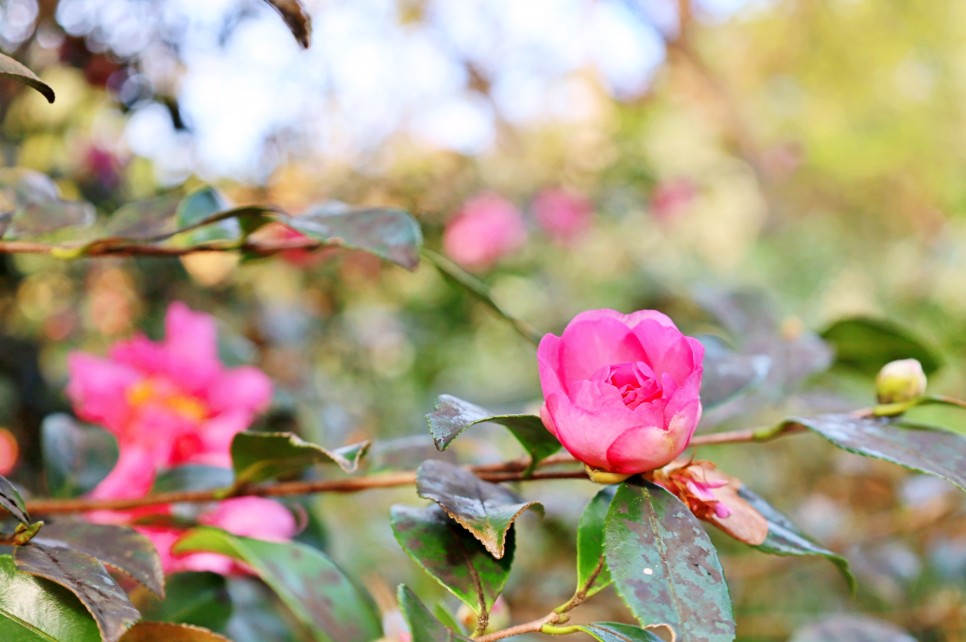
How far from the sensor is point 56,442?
571mm

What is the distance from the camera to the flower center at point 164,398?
25.8 inches

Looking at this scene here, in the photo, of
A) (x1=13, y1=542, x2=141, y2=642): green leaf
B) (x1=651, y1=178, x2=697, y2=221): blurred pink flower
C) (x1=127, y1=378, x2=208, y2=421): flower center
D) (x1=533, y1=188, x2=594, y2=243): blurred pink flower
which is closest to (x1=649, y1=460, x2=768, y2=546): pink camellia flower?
(x1=13, y1=542, x2=141, y2=642): green leaf

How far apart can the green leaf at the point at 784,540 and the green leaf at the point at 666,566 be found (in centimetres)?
6

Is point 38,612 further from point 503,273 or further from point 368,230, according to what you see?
point 503,273

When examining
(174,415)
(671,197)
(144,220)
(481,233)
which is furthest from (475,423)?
(671,197)

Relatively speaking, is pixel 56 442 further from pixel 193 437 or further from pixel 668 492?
pixel 668 492

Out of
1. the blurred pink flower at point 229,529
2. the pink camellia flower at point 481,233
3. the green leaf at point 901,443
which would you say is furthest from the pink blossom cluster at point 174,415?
the pink camellia flower at point 481,233

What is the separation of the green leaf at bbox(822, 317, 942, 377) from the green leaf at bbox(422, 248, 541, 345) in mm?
289

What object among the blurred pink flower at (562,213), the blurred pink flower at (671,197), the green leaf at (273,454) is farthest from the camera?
the blurred pink flower at (671,197)

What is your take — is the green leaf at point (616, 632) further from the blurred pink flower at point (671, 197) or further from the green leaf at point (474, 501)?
the blurred pink flower at point (671, 197)

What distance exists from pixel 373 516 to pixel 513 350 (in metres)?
0.81

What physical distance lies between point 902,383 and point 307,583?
0.35m

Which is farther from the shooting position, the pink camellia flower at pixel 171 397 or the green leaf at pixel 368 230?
the pink camellia flower at pixel 171 397

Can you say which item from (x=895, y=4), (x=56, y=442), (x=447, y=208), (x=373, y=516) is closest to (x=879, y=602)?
(x=373, y=516)
